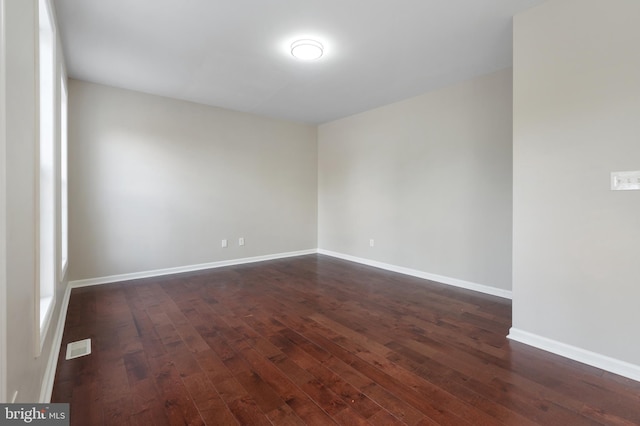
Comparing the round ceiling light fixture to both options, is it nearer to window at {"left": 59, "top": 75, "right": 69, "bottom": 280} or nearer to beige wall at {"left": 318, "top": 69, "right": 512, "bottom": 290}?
beige wall at {"left": 318, "top": 69, "right": 512, "bottom": 290}

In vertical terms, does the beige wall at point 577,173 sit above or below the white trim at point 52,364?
above

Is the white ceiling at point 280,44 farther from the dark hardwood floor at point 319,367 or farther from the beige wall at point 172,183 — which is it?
the dark hardwood floor at point 319,367

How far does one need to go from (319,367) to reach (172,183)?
12.0 feet

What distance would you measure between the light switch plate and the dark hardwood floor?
125 cm

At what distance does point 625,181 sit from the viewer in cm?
194

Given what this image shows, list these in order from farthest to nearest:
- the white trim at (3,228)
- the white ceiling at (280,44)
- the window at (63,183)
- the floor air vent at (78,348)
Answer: the window at (63,183) < the white ceiling at (280,44) < the floor air vent at (78,348) < the white trim at (3,228)

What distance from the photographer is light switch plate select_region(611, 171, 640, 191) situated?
190 centimetres

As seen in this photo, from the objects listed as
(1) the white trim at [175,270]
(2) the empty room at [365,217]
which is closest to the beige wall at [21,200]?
(2) the empty room at [365,217]

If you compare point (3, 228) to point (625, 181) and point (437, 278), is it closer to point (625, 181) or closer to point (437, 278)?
point (625, 181)

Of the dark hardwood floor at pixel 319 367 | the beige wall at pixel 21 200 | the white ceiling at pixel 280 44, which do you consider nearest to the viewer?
the beige wall at pixel 21 200

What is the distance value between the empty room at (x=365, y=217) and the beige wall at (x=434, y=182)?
31 mm

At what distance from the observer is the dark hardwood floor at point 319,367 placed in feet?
5.27

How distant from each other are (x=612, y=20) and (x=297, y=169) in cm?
471

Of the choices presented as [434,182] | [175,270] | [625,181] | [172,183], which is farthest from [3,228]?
[434,182]
